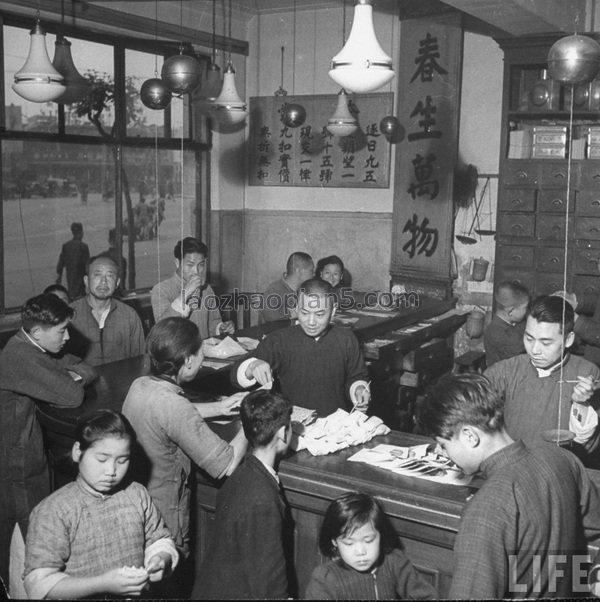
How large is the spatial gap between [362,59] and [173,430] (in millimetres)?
1965

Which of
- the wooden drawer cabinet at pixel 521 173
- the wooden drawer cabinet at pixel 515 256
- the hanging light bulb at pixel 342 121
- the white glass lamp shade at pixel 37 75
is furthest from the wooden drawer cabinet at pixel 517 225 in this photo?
the white glass lamp shade at pixel 37 75

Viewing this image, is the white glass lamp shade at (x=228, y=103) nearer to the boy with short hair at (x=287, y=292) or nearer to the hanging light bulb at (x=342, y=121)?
the hanging light bulb at (x=342, y=121)

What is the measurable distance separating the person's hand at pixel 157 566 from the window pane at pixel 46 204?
483cm

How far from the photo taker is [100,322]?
16.3 feet

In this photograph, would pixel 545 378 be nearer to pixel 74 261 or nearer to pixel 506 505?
pixel 506 505

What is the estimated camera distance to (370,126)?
853 cm

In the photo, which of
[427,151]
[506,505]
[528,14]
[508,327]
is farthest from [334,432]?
[427,151]

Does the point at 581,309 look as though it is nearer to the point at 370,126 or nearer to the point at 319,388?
the point at 370,126

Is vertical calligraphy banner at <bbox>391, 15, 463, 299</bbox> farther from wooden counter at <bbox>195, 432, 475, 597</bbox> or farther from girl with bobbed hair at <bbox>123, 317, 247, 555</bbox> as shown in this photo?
girl with bobbed hair at <bbox>123, 317, 247, 555</bbox>

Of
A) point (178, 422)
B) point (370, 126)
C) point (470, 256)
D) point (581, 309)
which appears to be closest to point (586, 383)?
point (178, 422)

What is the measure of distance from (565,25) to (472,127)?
4.92ft

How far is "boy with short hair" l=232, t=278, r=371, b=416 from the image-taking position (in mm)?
3947

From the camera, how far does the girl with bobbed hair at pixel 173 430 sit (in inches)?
115

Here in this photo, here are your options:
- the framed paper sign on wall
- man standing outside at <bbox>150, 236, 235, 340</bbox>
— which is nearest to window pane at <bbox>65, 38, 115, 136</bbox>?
the framed paper sign on wall
